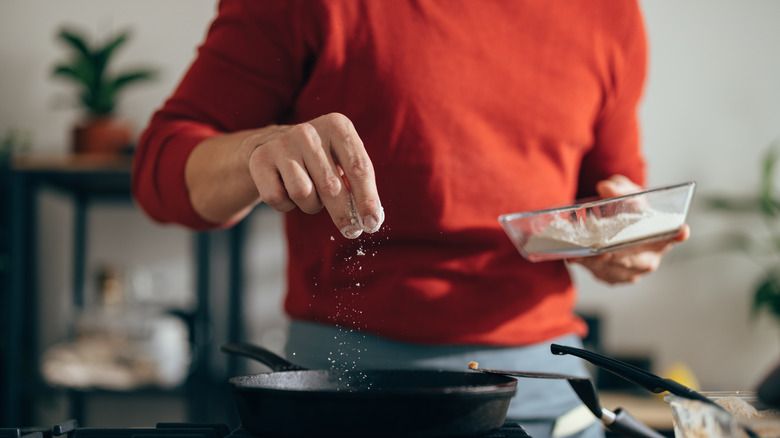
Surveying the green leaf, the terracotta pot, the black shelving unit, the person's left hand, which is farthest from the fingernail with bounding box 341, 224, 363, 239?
the green leaf

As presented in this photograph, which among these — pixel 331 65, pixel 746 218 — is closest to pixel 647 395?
pixel 746 218

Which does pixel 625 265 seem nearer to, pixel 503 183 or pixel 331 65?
pixel 503 183

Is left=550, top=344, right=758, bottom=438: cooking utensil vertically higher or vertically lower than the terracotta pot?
higher

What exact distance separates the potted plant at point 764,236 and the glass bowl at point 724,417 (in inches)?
72.0

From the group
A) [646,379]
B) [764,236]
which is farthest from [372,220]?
[764,236]

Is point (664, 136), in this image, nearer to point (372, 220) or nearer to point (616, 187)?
point (616, 187)

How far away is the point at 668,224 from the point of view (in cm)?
72

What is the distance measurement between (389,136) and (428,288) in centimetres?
17

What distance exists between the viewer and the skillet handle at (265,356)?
25.0 inches

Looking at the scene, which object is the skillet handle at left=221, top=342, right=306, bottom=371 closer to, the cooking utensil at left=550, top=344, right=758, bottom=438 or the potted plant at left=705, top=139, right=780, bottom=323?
the cooking utensil at left=550, top=344, right=758, bottom=438

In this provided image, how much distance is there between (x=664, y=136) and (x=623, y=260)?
178 cm

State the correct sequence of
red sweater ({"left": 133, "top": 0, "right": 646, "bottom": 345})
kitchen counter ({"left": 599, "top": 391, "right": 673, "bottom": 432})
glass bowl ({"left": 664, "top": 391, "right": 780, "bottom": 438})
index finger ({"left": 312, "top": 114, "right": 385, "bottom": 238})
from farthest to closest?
kitchen counter ({"left": 599, "top": 391, "right": 673, "bottom": 432}) → red sweater ({"left": 133, "top": 0, "right": 646, "bottom": 345}) → index finger ({"left": 312, "top": 114, "right": 385, "bottom": 238}) → glass bowl ({"left": 664, "top": 391, "right": 780, "bottom": 438})

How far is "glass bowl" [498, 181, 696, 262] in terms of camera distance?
69cm

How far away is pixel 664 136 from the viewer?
7.98 ft
